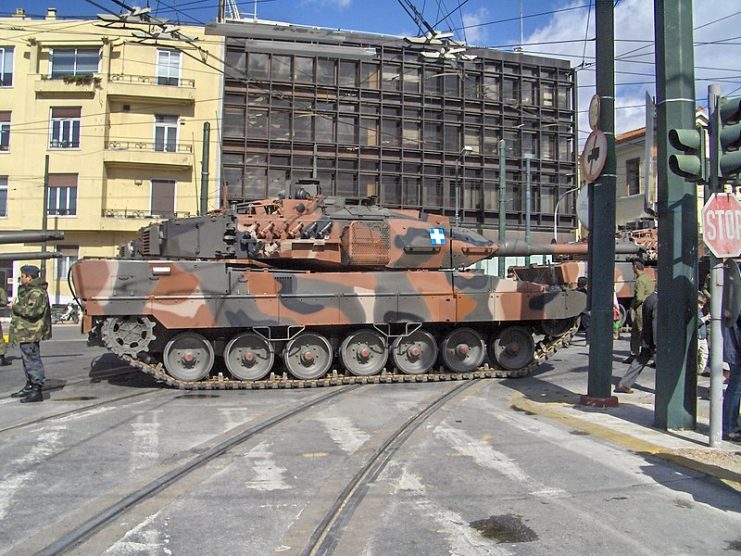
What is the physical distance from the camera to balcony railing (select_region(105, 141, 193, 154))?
29750 millimetres

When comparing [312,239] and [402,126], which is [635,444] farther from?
[402,126]

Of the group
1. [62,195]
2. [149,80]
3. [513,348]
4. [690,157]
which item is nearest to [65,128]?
[62,195]

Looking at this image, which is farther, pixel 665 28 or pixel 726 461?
pixel 665 28

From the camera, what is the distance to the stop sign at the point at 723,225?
5.90 m

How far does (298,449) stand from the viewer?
6266mm

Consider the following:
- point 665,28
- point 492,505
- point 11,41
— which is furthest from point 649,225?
point 11,41

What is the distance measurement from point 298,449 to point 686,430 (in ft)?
13.6

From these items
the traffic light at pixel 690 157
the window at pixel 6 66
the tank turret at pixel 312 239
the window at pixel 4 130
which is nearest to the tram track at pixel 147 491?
the tank turret at pixel 312 239

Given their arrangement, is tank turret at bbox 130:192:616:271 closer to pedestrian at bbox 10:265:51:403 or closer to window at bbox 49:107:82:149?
pedestrian at bbox 10:265:51:403

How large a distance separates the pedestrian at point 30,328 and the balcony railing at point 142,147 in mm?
22327

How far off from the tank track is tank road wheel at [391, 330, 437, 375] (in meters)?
0.19

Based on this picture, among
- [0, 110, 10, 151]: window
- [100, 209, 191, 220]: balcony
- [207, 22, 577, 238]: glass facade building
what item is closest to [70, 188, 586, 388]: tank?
[207, 22, 577, 238]: glass facade building

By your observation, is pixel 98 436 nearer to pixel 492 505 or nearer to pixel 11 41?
pixel 492 505

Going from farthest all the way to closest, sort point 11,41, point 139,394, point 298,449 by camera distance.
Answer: point 11,41, point 139,394, point 298,449
